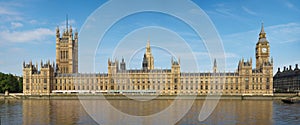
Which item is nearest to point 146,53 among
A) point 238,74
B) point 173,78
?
point 173,78

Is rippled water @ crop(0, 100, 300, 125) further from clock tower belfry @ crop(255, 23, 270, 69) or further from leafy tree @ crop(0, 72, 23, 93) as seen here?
clock tower belfry @ crop(255, 23, 270, 69)

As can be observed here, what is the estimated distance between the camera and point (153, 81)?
353 ft

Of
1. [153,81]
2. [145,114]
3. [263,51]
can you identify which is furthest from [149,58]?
[145,114]

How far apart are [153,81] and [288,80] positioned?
74.2 metres

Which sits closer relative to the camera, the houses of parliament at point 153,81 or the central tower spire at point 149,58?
the houses of parliament at point 153,81

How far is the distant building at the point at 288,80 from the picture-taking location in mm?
134000

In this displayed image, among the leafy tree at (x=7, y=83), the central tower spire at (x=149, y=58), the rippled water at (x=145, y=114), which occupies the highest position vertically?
the central tower spire at (x=149, y=58)

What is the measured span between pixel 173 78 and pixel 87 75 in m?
30.4

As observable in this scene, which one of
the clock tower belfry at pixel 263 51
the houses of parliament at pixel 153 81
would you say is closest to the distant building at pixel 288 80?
the clock tower belfry at pixel 263 51

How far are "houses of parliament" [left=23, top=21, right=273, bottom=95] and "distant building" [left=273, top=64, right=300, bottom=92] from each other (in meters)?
35.5

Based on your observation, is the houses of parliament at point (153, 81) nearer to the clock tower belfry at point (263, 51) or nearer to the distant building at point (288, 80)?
the clock tower belfry at point (263, 51)

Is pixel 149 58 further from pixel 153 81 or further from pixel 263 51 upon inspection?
pixel 263 51

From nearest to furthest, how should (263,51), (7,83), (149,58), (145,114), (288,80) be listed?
(145,114) < (7,83) < (263,51) < (149,58) < (288,80)

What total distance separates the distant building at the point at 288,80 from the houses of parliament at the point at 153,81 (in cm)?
3554
